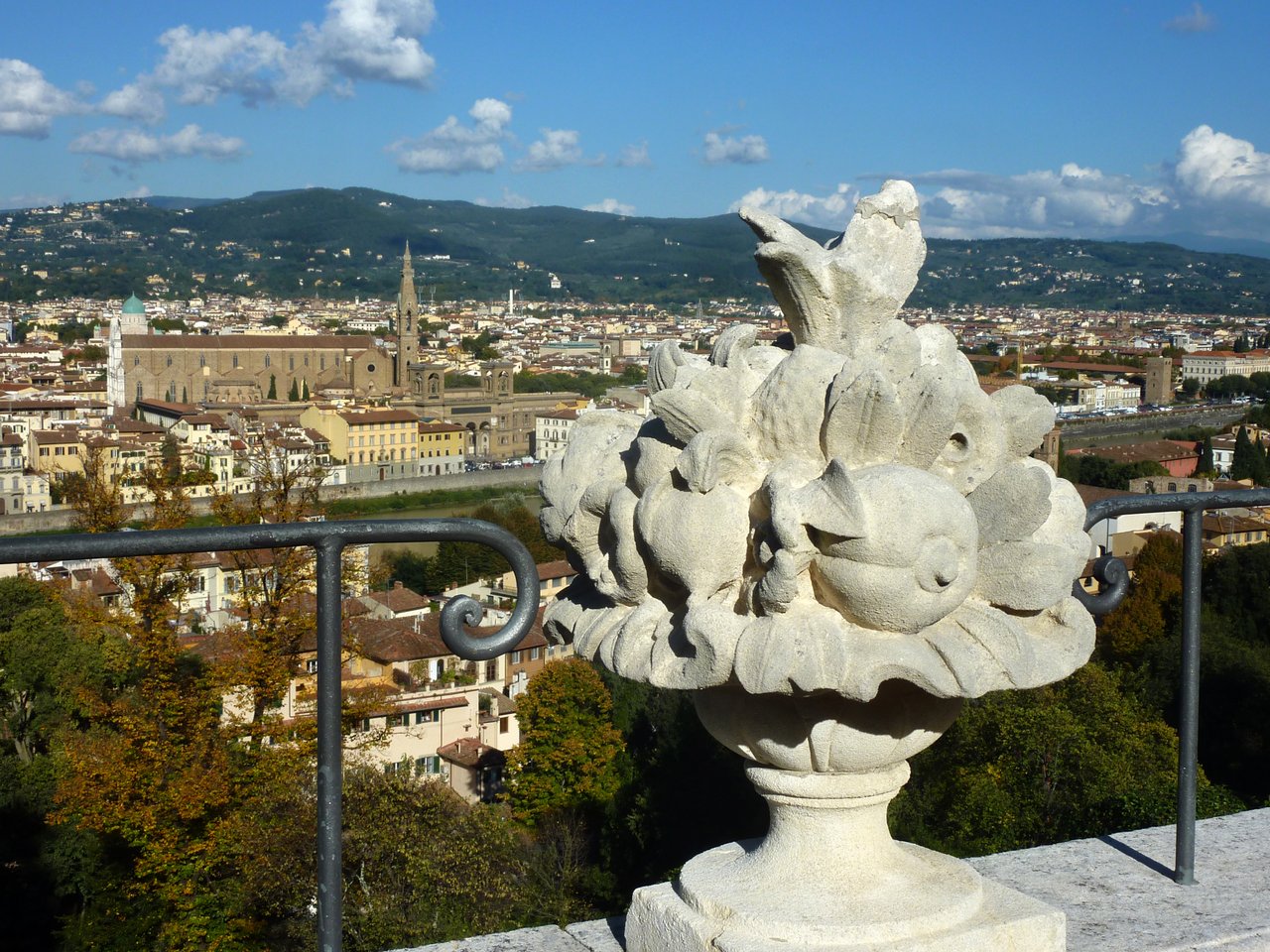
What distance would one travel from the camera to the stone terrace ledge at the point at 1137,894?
1.48 metres

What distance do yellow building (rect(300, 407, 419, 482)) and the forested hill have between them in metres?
64.4

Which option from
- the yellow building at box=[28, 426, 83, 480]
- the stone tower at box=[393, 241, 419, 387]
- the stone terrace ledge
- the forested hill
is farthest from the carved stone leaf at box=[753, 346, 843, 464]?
the forested hill

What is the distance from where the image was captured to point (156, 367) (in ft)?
201

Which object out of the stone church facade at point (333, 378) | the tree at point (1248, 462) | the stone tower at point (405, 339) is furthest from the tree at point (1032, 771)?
the stone tower at point (405, 339)

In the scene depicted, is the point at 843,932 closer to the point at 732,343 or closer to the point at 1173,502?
the point at 732,343

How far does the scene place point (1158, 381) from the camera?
62.1 meters

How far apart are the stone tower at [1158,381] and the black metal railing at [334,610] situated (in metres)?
63.9

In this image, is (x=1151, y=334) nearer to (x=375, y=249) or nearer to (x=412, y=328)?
(x=412, y=328)

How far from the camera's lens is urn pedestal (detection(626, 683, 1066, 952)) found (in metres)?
1.23

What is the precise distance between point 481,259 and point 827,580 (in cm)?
15964

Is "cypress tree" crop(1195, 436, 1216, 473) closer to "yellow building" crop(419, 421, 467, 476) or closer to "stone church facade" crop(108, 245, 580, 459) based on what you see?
"yellow building" crop(419, 421, 467, 476)

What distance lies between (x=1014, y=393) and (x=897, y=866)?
0.44 meters

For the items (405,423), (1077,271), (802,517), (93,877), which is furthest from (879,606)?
(1077,271)

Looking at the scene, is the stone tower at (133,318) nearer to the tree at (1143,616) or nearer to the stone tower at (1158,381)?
the stone tower at (1158,381)
